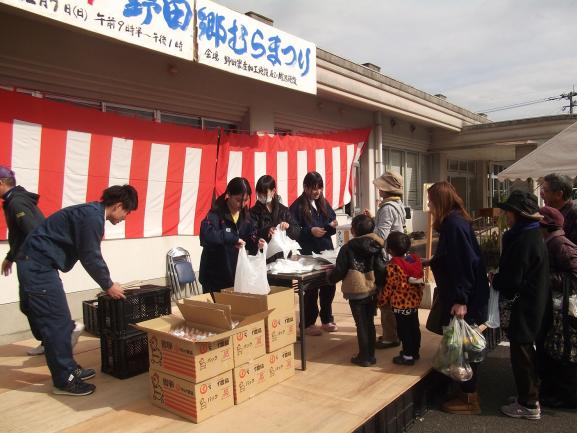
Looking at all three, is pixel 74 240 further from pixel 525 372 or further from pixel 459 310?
pixel 525 372

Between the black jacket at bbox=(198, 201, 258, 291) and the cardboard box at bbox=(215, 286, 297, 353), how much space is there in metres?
0.43

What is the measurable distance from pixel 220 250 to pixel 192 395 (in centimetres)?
143

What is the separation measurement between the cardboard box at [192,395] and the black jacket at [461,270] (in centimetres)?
170

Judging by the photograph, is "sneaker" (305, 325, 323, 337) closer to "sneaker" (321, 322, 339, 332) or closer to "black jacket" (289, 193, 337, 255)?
"sneaker" (321, 322, 339, 332)

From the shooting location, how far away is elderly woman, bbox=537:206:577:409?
3.25 meters

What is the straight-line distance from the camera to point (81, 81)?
5.25m

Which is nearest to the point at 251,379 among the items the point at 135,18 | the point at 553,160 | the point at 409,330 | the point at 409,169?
the point at 409,330

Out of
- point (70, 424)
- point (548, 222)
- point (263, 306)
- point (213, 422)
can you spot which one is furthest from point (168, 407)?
point (548, 222)

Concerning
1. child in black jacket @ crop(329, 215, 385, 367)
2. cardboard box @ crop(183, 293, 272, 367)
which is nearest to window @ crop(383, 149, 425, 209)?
child in black jacket @ crop(329, 215, 385, 367)

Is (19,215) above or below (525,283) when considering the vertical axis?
above

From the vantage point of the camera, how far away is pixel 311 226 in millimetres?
4707

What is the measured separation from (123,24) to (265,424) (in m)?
4.04

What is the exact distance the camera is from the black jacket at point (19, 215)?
383 centimetres

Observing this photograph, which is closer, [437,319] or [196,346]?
[196,346]
